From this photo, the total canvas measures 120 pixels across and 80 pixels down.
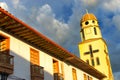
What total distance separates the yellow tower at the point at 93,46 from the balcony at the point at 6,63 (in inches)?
1336

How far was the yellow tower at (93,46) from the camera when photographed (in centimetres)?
4975

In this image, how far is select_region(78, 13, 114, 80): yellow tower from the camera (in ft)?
163

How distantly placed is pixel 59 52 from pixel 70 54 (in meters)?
1.27

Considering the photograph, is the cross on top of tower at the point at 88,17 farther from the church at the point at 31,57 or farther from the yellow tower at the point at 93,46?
the church at the point at 31,57

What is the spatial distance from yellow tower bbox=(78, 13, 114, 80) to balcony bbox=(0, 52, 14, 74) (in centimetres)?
3392

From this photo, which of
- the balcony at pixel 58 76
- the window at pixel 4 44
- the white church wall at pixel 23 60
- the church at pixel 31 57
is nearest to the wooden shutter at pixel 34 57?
the church at pixel 31 57

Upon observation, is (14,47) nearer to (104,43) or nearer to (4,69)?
(4,69)

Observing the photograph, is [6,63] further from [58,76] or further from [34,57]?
[58,76]

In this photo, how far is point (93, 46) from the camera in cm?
5212

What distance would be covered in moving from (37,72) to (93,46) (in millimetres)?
34223

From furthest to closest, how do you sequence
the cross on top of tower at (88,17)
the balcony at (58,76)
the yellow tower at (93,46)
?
the cross on top of tower at (88,17) < the yellow tower at (93,46) < the balcony at (58,76)

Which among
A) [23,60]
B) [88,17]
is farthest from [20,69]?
[88,17]

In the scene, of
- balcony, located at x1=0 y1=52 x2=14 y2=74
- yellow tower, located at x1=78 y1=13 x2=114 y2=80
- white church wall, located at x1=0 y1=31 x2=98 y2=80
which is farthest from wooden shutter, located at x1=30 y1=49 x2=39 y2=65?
yellow tower, located at x1=78 y1=13 x2=114 y2=80

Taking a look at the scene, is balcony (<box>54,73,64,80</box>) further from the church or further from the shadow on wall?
the shadow on wall
